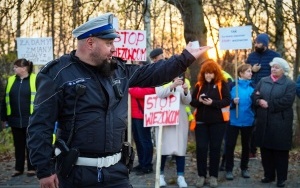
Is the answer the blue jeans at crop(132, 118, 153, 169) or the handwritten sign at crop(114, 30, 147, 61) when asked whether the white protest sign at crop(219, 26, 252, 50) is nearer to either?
the handwritten sign at crop(114, 30, 147, 61)

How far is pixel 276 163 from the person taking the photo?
→ 817cm

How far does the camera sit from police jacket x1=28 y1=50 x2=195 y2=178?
3816 mm

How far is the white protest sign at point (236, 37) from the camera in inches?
354

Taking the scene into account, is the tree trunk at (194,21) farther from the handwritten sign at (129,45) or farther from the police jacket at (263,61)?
the handwritten sign at (129,45)

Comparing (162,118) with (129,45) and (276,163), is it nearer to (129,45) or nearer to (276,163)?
(129,45)

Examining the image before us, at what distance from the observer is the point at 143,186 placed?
27.3 feet

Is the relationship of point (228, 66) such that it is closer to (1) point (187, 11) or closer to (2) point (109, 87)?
(1) point (187, 11)

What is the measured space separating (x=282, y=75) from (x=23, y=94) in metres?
4.13

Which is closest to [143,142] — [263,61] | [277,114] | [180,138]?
[180,138]

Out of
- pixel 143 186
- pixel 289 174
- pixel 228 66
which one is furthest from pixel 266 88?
pixel 228 66

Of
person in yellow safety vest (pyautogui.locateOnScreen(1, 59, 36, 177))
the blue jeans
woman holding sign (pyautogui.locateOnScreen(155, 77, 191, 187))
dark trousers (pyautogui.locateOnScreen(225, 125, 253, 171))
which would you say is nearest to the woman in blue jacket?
dark trousers (pyautogui.locateOnScreen(225, 125, 253, 171))

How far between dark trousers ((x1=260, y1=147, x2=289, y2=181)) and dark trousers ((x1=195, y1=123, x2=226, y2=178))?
790 mm

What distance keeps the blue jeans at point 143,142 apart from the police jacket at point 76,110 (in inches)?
192

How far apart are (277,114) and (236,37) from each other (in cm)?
167
